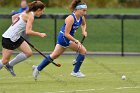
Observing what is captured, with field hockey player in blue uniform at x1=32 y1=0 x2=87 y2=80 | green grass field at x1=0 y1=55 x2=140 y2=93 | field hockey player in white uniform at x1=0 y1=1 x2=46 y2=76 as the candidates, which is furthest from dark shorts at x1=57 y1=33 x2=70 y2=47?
field hockey player in white uniform at x1=0 y1=1 x2=46 y2=76

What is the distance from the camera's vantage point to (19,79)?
1656 cm

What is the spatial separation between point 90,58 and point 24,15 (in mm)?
9436

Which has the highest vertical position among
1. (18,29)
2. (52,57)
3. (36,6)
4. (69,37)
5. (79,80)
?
(36,6)

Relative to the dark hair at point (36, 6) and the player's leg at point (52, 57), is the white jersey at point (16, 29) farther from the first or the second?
the player's leg at point (52, 57)

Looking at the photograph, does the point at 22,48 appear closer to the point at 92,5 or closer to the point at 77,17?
the point at 77,17

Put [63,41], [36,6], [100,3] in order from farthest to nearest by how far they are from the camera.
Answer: [100,3]
[63,41]
[36,6]

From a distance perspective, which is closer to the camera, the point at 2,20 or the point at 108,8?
the point at 2,20

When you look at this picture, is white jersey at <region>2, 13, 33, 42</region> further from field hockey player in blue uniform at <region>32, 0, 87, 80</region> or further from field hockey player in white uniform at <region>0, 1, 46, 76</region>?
field hockey player in blue uniform at <region>32, 0, 87, 80</region>

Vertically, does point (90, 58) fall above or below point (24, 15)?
below

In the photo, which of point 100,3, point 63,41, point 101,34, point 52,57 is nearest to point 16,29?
point 52,57

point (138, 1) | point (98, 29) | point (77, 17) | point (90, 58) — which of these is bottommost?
point (138, 1)

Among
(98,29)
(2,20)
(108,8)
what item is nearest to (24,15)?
(2,20)

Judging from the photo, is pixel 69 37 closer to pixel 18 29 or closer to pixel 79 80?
pixel 79 80

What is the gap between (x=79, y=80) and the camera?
53.5 ft
